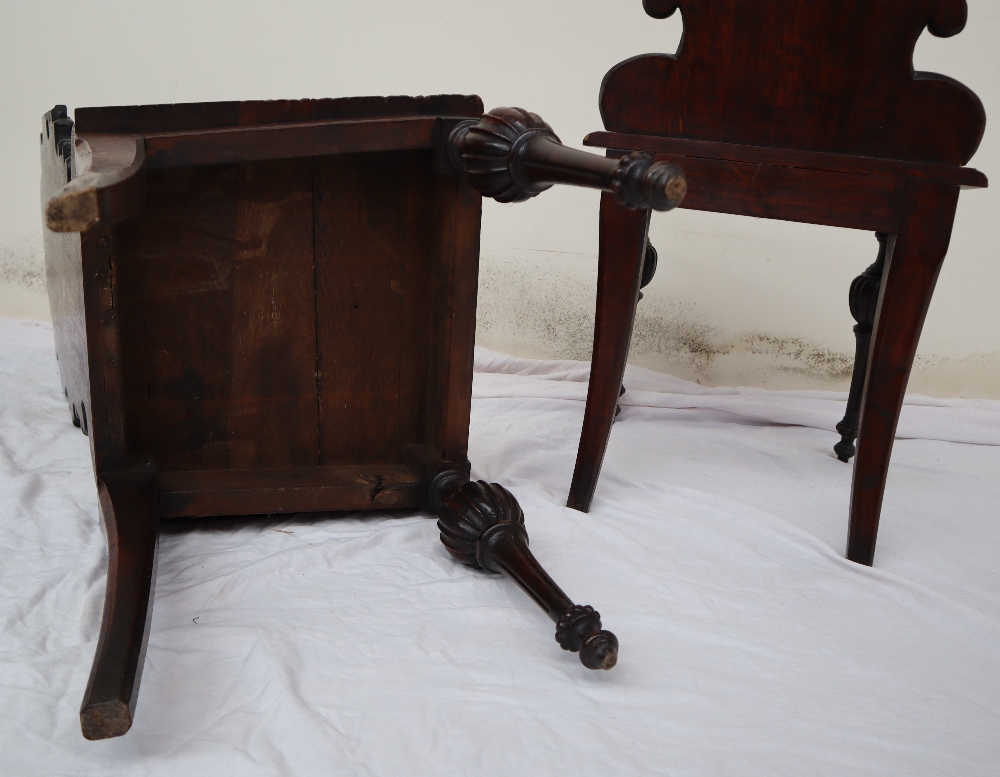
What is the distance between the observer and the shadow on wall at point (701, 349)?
3.10m

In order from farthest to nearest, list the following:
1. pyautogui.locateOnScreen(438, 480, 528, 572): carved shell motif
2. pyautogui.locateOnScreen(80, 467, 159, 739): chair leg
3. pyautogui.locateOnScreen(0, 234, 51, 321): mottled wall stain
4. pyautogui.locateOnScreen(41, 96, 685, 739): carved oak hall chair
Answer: pyautogui.locateOnScreen(0, 234, 51, 321): mottled wall stain < pyautogui.locateOnScreen(438, 480, 528, 572): carved shell motif < pyautogui.locateOnScreen(41, 96, 685, 739): carved oak hall chair < pyautogui.locateOnScreen(80, 467, 159, 739): chair leg

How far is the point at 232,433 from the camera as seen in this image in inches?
66.6

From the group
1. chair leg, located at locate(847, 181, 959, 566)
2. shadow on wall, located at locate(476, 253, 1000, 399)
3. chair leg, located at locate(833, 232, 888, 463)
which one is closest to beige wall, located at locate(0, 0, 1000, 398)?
shadow on wall, located at locate(476, 253, 1000, 399)

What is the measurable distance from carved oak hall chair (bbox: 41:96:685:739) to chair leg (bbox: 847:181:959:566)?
59cm

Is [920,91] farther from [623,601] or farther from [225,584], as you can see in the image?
[225,584]

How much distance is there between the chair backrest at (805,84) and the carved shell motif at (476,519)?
0.64 m

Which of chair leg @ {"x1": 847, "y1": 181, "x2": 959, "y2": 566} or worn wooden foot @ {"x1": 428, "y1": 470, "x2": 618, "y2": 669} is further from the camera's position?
chair leg @ {"x1": 847, "y1": 181, "x2": 959, "y2": 566}

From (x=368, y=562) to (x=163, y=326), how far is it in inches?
19.5

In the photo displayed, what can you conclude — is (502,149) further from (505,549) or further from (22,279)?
(22,279)

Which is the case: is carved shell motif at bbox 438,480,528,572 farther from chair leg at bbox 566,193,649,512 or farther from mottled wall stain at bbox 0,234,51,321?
mottled wall stain at bbox 0,234,51,321

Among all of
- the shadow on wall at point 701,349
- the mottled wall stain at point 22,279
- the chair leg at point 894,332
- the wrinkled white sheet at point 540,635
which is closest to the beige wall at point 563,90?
the shadow on wall at point 701,349

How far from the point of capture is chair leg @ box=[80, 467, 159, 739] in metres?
1.04

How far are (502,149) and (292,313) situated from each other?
0.49 m

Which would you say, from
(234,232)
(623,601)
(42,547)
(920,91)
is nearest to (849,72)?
(920,91)
